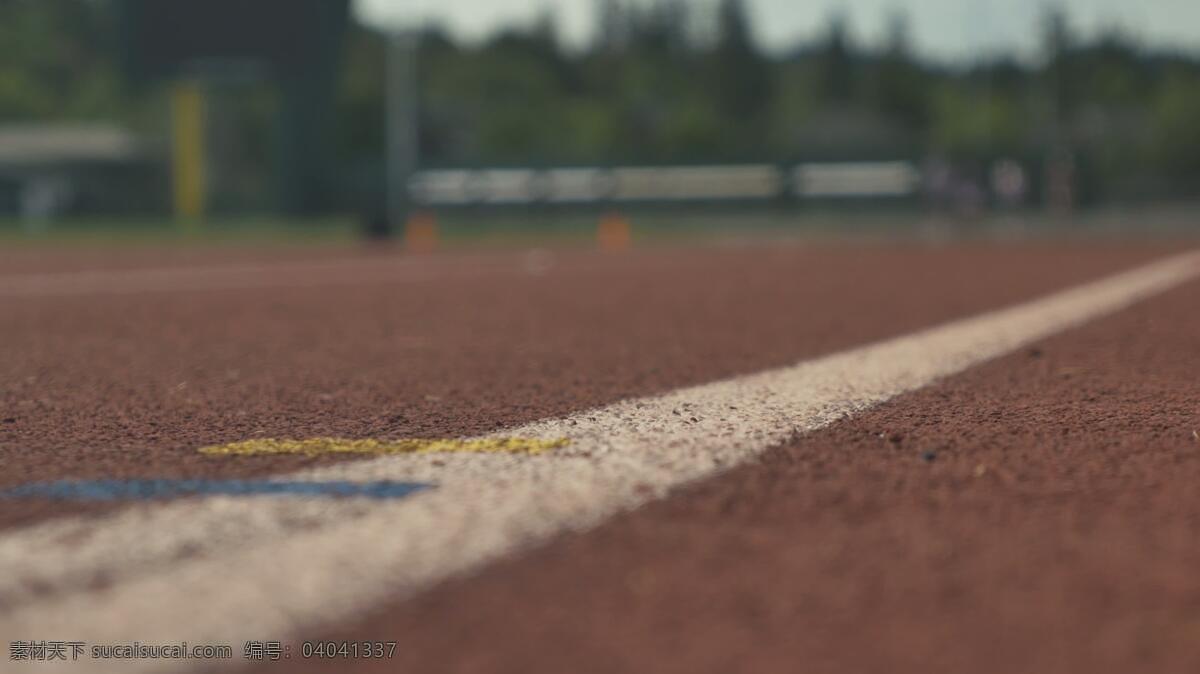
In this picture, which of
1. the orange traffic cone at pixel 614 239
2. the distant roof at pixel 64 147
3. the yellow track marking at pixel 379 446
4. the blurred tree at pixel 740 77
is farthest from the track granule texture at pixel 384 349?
the blurred tree at pixel 740 77

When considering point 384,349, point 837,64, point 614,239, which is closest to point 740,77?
point 837,64

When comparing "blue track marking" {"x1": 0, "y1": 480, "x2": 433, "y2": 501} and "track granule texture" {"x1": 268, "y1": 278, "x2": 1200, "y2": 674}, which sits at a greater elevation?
"track granule texture" {"x1": 268, "y1": 278, "x2": 1200, "y2": 674}

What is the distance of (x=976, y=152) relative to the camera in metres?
37.4

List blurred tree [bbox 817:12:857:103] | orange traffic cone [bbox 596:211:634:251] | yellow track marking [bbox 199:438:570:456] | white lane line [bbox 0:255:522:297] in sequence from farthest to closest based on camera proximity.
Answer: blurred tree [bbox 817:12:857:103], orange traffic cone [bbox 596:211:634:251], white lane line [bbox 0:255:522:297], yellow track marking [bbox 199:438:570:456]

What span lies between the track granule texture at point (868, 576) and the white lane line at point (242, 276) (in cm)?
975

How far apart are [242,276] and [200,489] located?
1213 centimetres

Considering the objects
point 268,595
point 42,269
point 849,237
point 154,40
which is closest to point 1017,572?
point 268,595

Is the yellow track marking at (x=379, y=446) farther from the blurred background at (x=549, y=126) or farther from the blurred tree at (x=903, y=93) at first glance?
the blurred tree at (x=903, y=93)

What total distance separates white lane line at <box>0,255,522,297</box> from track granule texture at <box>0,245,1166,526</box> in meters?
0.23

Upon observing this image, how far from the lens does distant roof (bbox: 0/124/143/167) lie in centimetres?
6028

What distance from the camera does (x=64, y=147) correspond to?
208 ft

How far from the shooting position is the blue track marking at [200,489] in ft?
9.43

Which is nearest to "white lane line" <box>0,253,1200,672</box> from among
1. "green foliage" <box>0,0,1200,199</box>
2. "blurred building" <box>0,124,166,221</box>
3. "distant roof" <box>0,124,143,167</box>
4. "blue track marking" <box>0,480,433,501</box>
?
"blue track marking" <box>0,480,433,501</box>

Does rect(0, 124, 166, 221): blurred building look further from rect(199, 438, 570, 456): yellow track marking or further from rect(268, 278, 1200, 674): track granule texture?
rect(268, 278, 1200, 674): track granule texture
